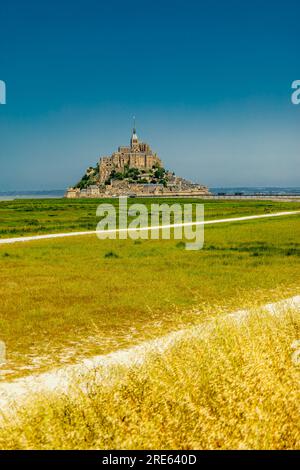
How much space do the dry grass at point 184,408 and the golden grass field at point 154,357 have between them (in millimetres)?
11

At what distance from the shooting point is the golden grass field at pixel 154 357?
4016 mm

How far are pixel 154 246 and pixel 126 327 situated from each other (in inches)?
514

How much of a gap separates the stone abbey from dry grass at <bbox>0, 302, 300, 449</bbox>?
156 m

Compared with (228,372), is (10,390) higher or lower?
lower

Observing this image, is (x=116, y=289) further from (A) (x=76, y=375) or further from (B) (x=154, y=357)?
(B) (x=154, y=357)

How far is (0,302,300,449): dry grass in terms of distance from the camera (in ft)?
12.8

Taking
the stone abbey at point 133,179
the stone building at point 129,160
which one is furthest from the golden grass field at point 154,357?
the stone building at point 129,160

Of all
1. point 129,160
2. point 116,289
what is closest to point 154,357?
point 116,289

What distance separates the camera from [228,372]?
484cm

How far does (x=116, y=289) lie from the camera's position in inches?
484

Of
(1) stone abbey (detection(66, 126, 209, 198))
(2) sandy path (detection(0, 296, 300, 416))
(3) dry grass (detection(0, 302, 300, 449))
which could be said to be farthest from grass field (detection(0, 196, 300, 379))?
(1) stone abbey (detection(66, 126, 209, 198))

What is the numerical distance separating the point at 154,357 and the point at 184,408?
1220 millimetres
